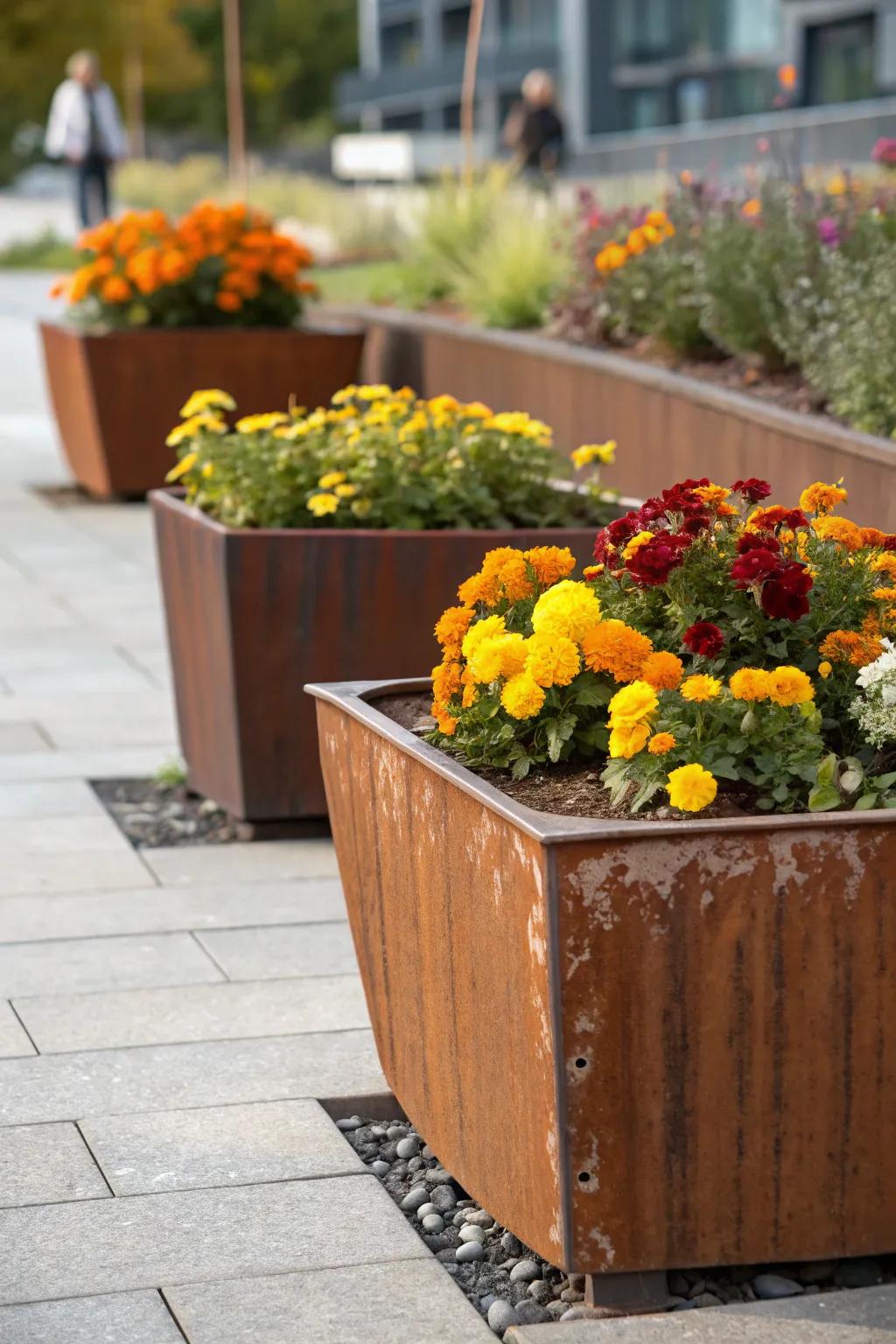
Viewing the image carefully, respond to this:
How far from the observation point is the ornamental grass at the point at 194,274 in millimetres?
10672

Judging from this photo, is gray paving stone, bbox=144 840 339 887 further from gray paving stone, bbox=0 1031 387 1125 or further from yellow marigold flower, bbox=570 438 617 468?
yellow marigold flower, bbox=570 438 617 468

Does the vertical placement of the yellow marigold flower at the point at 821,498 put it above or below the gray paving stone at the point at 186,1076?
above

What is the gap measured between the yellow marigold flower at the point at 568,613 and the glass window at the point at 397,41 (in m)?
67.1

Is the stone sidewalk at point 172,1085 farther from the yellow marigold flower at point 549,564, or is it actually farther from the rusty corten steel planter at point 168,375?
the rusty corten steel planter at point 168,375

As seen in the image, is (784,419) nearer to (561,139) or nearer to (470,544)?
(470,544)

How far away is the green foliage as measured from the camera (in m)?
10.0

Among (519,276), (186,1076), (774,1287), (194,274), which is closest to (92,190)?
(194,274)

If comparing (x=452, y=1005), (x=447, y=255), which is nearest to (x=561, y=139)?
(x=447, y=255)

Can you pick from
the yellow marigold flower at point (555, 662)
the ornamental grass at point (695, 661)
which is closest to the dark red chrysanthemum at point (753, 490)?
the ornamental grass at point (695, 661)

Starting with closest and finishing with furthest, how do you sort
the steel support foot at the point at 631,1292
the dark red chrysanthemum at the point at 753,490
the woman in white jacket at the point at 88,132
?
the steel support foot at the point at 631,1292 → the dark red chrysanthemum at the point at 753,490 → the woman in white jacket at the point at 88,132

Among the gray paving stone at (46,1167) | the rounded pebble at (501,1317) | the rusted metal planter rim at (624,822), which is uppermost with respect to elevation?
the rusted metal planter rim at (624,822)

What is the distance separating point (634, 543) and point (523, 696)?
1.17 feet

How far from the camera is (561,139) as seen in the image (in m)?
19.4

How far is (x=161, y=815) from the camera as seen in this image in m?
5.72
